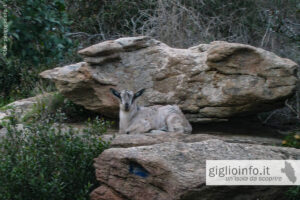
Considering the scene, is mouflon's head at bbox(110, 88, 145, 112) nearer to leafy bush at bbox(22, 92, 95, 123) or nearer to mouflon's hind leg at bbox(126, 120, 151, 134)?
mouflon's hind leg at bbox(126, 120, 151, 134)

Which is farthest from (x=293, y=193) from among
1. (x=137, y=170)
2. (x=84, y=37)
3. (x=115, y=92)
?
(x=84, y=37)

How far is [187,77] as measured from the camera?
959 centimetres

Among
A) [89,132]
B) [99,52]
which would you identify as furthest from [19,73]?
[89,132]

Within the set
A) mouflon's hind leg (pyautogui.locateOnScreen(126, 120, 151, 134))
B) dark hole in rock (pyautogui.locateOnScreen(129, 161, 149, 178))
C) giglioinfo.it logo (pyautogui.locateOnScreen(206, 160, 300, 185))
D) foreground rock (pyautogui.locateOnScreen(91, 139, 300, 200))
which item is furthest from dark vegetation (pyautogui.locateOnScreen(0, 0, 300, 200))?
giglioinfo.it logo (pyautogui.locateOnScreen(206, 160, 300, 185))

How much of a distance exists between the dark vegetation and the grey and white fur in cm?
61

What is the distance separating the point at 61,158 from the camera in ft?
20.5

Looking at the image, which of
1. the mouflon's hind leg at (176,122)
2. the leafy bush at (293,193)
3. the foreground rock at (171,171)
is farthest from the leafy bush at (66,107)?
the leafy bush at (293,193)

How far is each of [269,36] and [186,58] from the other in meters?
3.25

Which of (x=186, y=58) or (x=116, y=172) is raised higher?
(x=186, y=58)

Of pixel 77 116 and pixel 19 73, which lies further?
pixel 19 73

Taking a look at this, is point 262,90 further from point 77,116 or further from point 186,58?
point 77,116

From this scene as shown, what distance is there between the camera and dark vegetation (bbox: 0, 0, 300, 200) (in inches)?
253

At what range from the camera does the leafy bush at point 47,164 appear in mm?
5902

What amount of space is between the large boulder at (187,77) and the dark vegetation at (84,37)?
2.08 ft
